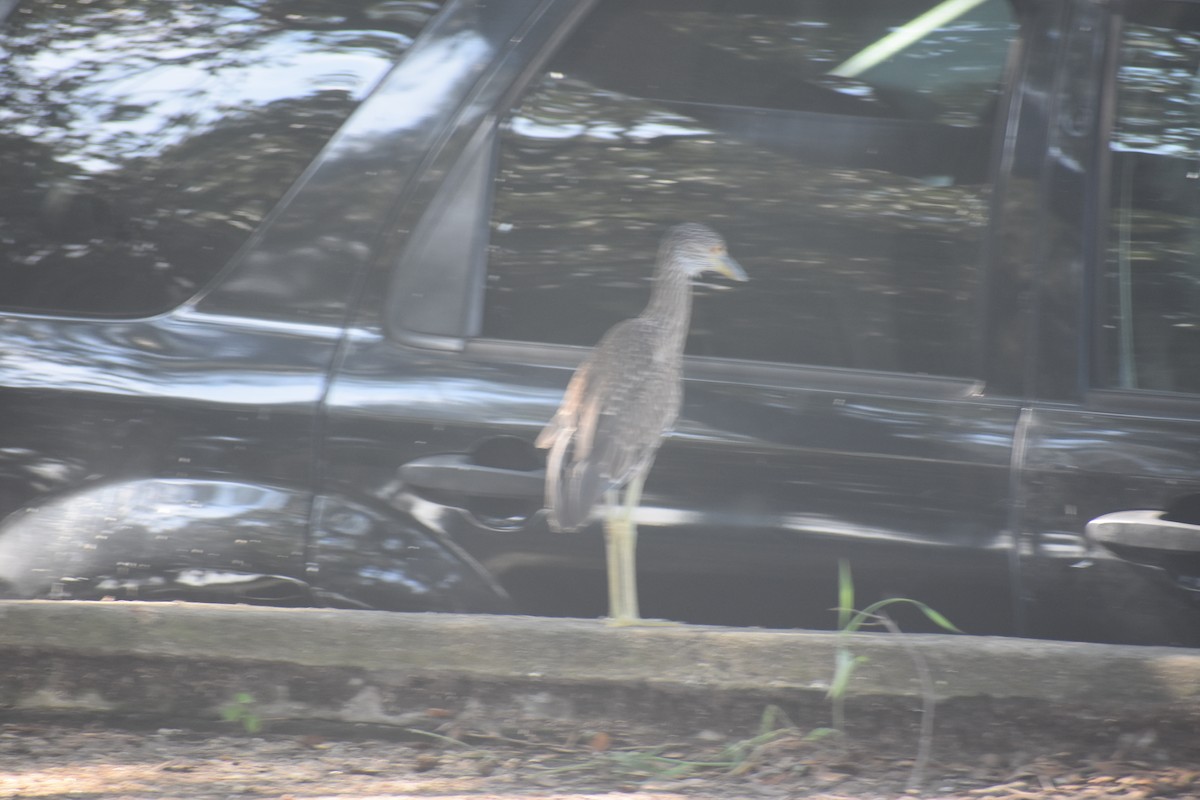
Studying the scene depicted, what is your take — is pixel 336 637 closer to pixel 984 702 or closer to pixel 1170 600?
pixel 984 702

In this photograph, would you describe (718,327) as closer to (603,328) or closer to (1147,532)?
(603,328)

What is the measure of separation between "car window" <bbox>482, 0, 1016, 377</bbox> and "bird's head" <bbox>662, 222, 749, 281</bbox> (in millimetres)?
24

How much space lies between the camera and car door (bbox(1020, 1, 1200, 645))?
2441 millimetres

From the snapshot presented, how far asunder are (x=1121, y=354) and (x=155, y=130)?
2.07m

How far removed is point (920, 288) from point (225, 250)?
1437 mm

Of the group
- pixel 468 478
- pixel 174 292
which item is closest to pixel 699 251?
pixel 468 478

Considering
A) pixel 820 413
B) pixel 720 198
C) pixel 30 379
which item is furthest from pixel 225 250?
pixel 820 413

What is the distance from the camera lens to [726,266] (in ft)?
7.99

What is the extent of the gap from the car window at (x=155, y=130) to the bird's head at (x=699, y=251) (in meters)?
0.69

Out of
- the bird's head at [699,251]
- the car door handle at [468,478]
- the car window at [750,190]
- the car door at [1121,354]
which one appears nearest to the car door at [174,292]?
the car door handle at [468,478]

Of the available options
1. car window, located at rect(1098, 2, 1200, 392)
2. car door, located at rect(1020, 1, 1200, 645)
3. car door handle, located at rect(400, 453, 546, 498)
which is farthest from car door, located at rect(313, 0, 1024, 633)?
car window, located at rect(1098, 2, 1200, 392)

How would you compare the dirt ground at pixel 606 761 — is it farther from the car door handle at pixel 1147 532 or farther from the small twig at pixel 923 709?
the car door handle at pixel 1147 532

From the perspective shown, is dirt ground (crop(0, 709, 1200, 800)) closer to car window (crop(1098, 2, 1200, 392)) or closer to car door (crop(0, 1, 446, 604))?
car door (crop(0, 1, 446, 604))

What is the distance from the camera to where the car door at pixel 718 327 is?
2.42 m
